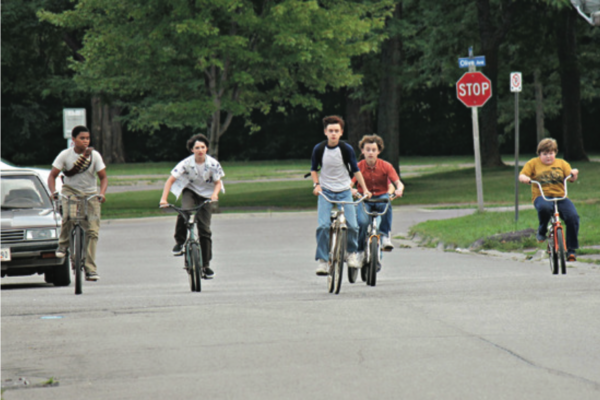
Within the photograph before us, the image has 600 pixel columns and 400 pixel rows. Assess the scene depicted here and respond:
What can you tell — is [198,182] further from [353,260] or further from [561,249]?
[561,249]

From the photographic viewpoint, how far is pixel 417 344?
773 cm

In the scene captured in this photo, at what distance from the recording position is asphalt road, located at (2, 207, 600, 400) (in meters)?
6.40

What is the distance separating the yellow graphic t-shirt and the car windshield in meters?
6.04

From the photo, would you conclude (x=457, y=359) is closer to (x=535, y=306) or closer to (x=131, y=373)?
(x=131, y=373)

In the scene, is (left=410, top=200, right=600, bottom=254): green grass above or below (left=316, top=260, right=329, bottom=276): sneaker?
below

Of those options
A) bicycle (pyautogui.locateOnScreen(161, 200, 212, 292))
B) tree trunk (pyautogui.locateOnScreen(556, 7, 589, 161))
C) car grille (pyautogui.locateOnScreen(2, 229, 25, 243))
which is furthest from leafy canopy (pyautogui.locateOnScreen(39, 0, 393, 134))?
tree trunk (pyautogui.locateOnScreen(556, 7, 589, 161))

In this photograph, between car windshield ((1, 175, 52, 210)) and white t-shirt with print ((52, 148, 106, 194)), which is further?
car windshield ((1, 175, 52, 210))

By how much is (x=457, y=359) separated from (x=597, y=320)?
6.74 feet

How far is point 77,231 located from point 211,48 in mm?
15851

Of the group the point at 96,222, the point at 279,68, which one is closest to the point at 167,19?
the point at 279,68

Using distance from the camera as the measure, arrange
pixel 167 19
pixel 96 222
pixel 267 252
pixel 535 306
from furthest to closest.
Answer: pixel 167 19
pixel 267 252
pixel 96 222
pixel 535 306

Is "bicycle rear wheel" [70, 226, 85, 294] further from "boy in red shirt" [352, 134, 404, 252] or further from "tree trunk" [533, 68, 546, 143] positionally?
"tree trunk" [533, 68, 546, 143]

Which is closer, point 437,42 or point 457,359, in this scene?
point 457,359

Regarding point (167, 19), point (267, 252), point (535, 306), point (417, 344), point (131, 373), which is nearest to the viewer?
point (131, 373)
